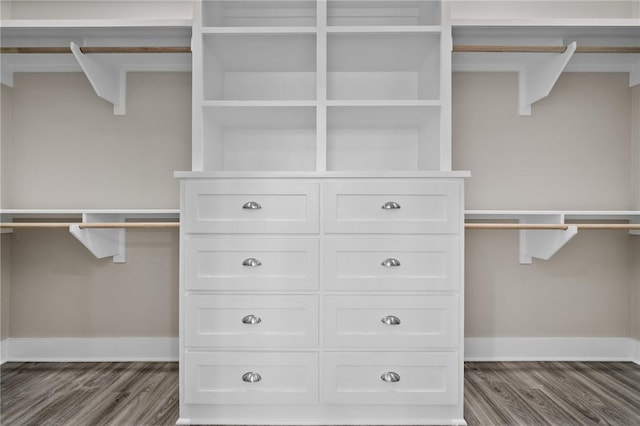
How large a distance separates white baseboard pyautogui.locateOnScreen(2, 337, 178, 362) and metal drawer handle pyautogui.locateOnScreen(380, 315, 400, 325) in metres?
1.35

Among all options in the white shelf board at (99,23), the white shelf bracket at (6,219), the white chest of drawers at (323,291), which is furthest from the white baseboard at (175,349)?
the white shelf board at (99,23)

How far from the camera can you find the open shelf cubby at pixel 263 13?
1880mm

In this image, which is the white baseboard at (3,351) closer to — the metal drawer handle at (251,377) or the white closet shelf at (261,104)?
the metal drawer handle at (251,377)

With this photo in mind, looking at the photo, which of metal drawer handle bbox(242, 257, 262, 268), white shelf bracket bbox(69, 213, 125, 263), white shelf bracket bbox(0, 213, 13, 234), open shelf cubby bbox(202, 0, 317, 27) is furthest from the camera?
white shelf bracket bbox(0, 213, 13, 234)

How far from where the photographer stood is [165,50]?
1923 millimetres

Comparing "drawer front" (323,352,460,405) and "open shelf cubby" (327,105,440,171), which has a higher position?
"open shelf cubby" (327,105,440,171)

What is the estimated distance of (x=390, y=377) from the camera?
1639 millimetres

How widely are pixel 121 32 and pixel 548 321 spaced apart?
285 cm

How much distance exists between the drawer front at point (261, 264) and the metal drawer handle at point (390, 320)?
32 centimetres

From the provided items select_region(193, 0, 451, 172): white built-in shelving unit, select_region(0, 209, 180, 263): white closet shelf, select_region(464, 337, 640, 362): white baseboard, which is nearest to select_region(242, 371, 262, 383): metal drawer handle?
select_region(0, 209, 180, 263): white closet shelf

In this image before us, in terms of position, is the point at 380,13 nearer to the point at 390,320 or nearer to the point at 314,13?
the point at 314,13

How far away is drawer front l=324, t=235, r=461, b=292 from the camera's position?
1.64 metres

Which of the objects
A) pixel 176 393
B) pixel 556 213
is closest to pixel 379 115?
pixel 556 213

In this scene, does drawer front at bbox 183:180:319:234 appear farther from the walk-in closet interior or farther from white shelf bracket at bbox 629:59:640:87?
white shelf bracket at bbox 629:59:640:87
